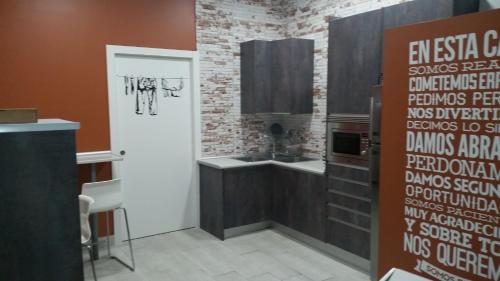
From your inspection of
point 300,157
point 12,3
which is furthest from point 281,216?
point 12,3

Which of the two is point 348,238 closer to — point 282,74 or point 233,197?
point 233,197

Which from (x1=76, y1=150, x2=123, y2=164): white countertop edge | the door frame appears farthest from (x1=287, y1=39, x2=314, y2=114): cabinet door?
A: (x1=76, y1=150, x2=123, y2=164): white countertop edge

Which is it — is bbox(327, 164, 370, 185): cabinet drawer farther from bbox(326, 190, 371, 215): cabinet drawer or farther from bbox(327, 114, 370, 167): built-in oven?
bbox(326, 190, 371, 215): cabinet drawer

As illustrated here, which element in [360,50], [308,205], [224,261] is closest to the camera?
[360,50]

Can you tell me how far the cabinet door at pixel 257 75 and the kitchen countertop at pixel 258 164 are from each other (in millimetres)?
660

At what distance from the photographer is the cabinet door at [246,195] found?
14.5 feet

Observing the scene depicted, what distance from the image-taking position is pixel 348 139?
3.64m

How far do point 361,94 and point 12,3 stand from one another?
3258 mm

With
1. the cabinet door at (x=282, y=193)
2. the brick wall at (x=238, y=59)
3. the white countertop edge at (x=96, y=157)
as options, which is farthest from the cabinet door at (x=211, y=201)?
the white countertop edge at (x=96, y=157)

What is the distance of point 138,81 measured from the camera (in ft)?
14.3

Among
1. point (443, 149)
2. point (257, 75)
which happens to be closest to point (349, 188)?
point (257, 75)

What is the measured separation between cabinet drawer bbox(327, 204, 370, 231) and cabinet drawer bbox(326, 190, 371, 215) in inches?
1.4

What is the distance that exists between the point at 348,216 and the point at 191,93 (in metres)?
2.29

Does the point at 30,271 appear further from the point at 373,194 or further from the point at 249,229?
the point at 249,229
